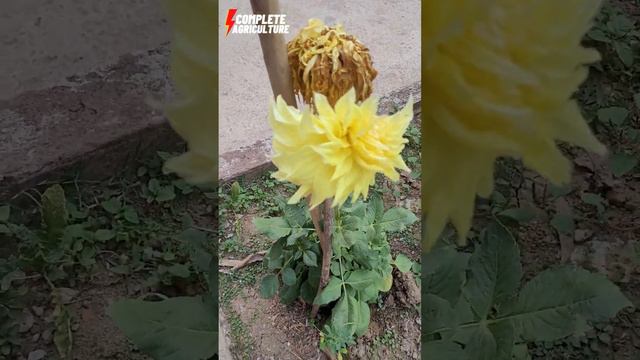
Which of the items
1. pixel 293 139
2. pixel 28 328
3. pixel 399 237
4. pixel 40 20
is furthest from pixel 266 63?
pixel 28 328

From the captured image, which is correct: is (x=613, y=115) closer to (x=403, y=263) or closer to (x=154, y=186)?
(x=403, y=263)

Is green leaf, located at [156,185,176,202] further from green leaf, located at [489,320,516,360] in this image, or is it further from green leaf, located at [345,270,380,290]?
green leaf, located at [489,320,516,360]

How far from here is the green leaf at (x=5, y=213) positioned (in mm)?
678

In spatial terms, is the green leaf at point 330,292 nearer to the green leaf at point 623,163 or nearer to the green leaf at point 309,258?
the green leaf at point 309,258

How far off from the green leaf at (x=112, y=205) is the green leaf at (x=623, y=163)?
46 centimetres

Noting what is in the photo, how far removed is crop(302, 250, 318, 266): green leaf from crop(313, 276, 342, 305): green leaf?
19 millimetres

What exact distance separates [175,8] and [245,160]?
108 millimetres

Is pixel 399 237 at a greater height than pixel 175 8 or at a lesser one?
lesser

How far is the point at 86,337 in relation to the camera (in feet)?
2.13

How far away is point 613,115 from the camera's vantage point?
0.70 metres

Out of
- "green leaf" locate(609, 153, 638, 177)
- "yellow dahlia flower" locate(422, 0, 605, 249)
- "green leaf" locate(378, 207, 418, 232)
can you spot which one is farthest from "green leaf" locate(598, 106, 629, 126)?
"green leaf" locate(378, 207, 418, 232)

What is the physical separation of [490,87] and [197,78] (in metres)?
0.19

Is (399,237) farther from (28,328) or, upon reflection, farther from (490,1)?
(28,328)

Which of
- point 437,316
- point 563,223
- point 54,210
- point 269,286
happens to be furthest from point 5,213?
point 563,223
